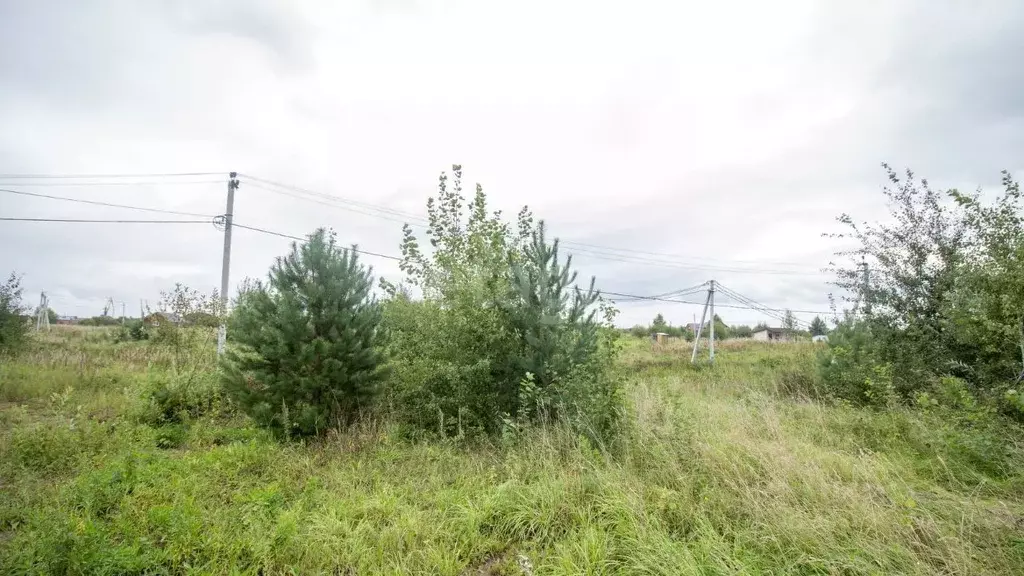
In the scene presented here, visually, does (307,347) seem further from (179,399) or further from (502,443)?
(179,399)

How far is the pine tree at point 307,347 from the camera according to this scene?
7.22 m

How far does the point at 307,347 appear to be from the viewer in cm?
712

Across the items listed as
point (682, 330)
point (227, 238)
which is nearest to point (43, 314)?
point (227, 238)

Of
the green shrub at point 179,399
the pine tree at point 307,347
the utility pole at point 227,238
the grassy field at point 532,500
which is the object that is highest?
the utility pole at point 227,238

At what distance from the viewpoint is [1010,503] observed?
12.6ft

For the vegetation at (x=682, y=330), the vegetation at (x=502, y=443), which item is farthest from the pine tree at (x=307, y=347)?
the vegetation at (x=682, y=330)

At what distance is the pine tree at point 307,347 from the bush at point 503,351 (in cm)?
67

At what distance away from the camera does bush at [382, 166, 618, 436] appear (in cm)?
693

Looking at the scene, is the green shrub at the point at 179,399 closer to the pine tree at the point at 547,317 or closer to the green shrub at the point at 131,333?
the pine tree at the point at 547,317

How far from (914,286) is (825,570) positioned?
9.07 meters

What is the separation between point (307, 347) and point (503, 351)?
9.87 feet

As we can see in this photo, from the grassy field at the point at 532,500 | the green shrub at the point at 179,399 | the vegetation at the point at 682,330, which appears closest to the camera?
the grassy field at the point at 532,500

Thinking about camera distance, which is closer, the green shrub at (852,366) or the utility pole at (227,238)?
the green shrub at (852,366)

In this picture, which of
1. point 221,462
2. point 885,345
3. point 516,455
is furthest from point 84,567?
point 885,345
